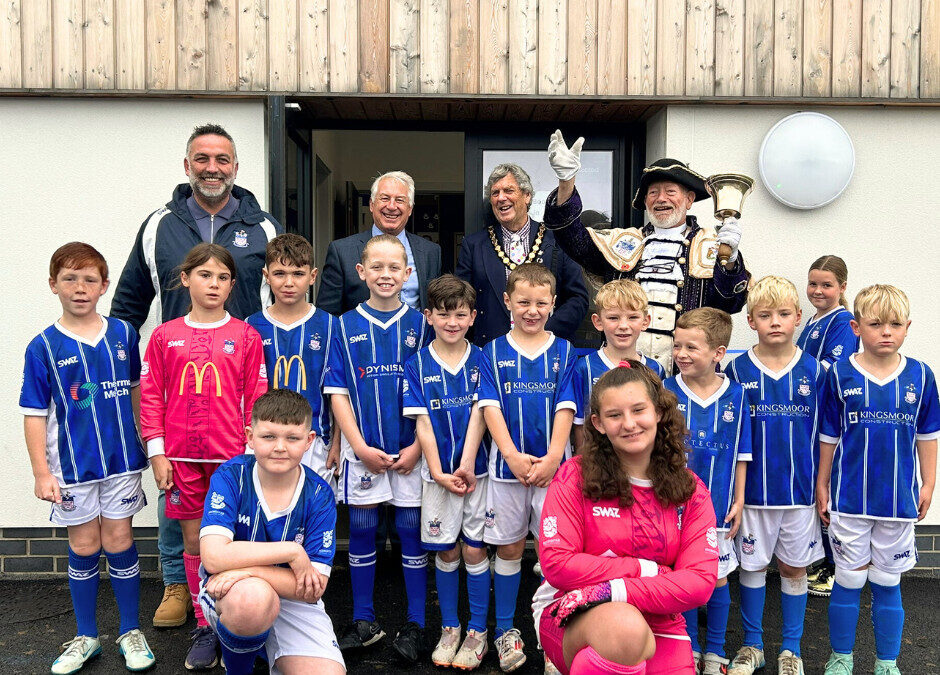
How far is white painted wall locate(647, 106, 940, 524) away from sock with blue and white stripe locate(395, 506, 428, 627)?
7.81ft

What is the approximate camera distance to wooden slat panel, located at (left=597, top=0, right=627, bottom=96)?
15.6 feet

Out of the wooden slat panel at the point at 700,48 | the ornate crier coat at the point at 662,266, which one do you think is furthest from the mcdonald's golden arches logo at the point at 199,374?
the wooden slat panel at the point at 700,48

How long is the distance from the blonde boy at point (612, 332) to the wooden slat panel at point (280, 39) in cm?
242

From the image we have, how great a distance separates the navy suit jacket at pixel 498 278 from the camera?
13.9ft

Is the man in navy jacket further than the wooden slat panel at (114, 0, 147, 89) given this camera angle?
No

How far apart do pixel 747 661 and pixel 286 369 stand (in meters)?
2.33

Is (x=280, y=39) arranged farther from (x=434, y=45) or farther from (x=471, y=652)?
(x=471, y=652)

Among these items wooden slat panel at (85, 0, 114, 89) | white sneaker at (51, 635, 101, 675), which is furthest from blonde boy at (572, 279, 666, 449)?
wooden slat panel at (85, 0, 114, 89)

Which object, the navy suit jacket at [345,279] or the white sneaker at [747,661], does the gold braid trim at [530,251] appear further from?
the white sneaker at [747,661]

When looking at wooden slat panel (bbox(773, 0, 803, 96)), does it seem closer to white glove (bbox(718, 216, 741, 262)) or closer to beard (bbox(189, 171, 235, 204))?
white glove (bbox(718, 216, 741, 262))

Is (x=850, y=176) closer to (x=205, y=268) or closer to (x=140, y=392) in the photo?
(x=205, y=268)

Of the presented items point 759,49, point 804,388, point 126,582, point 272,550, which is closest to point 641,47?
point 759,49

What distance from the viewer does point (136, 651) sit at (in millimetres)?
3475

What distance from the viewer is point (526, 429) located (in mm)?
3475
